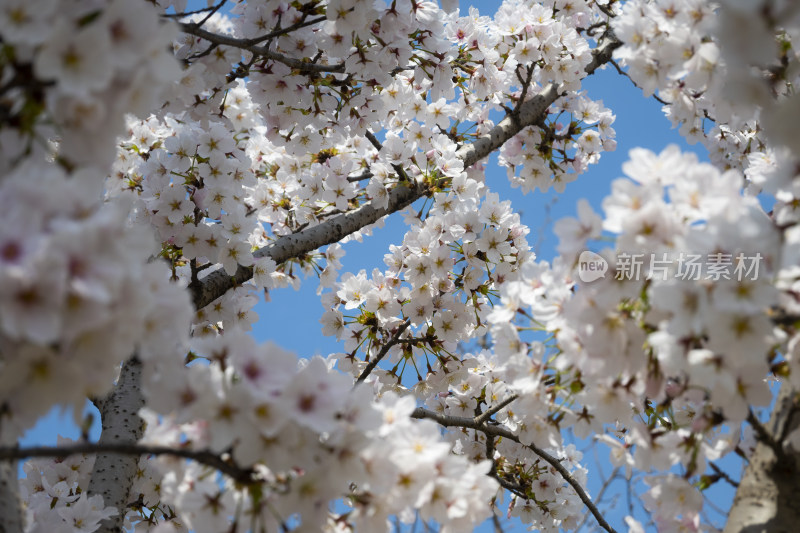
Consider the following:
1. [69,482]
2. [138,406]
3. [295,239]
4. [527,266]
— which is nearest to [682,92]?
[527,266]

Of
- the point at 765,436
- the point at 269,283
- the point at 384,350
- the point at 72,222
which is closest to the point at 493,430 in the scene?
the point at 384,350

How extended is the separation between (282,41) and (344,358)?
1837 mm

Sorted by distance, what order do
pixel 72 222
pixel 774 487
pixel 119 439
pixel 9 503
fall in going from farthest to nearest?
1. pixel 119 439
2. pixel 774 487
3. pixel 9 503
4. pixel 72 222

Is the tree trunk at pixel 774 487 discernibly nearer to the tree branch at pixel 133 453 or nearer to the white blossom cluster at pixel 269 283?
the white blossom cluster at pixel 269 283

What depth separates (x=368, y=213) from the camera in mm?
3758

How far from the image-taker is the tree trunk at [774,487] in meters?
1.60

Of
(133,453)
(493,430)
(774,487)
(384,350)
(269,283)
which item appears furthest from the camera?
(384,350)

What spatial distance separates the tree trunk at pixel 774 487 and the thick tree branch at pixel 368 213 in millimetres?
2351

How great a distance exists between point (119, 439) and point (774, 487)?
2495 mm

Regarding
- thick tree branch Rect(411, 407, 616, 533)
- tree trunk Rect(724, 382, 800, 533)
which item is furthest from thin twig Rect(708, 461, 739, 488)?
thick tree branch Rect(411, 407, 616, 533)

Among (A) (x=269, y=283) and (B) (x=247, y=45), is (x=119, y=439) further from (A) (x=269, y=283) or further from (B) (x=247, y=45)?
(B) (x=247, y=45)

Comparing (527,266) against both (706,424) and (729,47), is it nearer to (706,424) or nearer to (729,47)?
(706,424)
